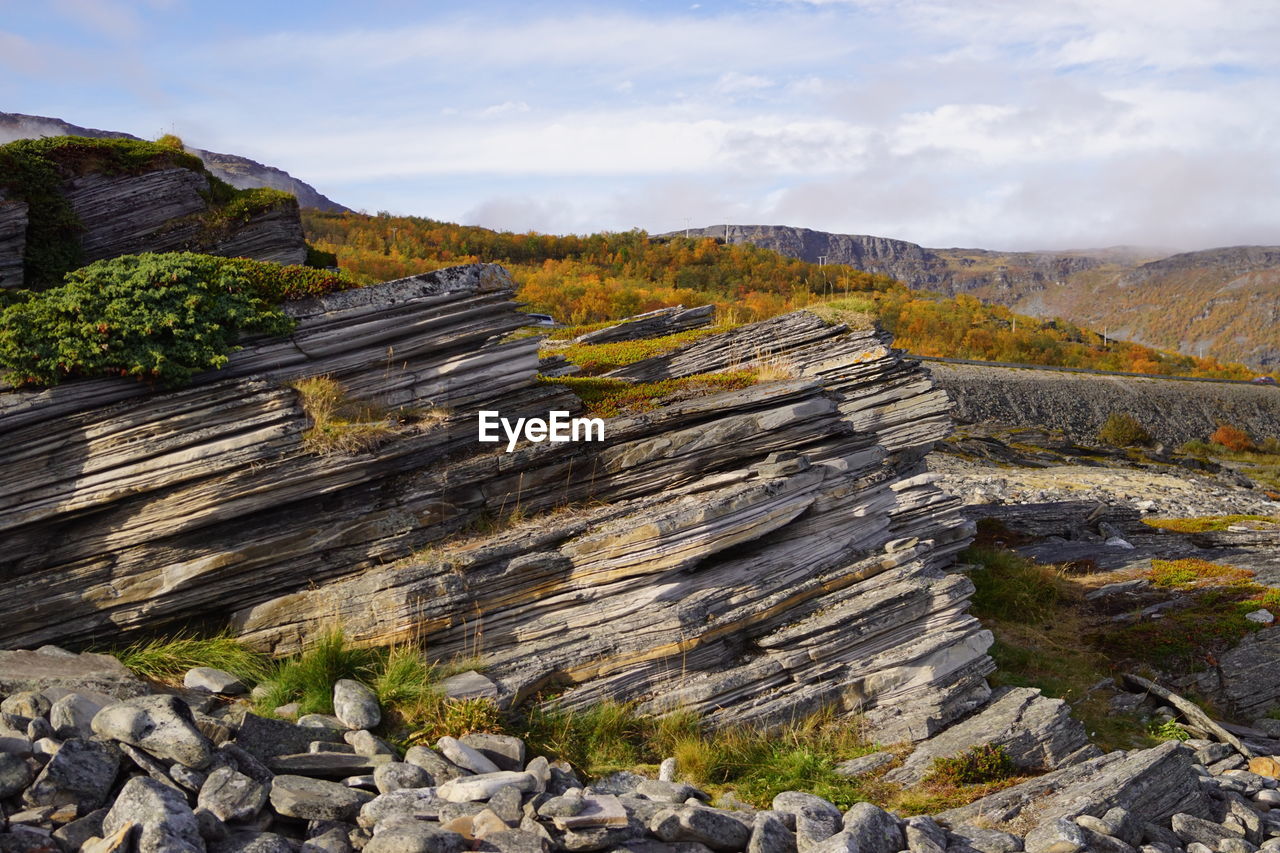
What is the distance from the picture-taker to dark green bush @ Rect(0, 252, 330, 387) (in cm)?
952

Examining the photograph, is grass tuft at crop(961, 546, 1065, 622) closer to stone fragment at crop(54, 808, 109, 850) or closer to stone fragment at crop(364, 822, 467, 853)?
stone fragment at crop(364, 822, 467, 853)

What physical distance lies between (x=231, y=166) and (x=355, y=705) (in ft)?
320

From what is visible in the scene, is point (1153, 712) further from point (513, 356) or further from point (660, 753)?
point (513, 356)

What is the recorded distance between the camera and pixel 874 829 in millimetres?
7234

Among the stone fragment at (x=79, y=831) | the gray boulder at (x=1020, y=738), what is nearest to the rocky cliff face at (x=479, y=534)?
the gray boulder at (x=1020, y=738)

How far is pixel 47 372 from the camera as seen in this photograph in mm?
9531

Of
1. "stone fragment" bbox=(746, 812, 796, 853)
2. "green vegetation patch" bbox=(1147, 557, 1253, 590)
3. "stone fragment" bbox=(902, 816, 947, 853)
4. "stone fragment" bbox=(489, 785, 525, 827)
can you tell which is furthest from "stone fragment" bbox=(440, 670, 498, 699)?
"green vegetation patch" bbox=(1147, 557, 1253, 590)

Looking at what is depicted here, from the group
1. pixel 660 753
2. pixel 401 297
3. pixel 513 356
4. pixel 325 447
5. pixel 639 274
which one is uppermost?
pixel 639 274

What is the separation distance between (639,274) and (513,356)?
60.6 meters

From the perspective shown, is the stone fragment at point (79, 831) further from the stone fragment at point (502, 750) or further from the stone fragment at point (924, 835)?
the stone fragment at point (924, 835)

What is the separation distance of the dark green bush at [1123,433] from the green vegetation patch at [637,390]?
138 ft

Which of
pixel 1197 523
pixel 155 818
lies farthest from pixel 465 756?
pixel 1197 523

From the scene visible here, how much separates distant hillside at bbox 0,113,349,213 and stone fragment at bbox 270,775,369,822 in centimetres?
4603

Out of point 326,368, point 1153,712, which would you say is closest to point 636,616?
point 326,368
